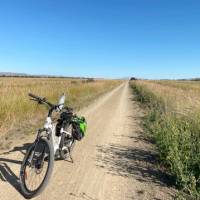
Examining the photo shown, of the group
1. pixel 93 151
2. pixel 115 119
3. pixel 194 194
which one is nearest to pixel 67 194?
pixel 194 194

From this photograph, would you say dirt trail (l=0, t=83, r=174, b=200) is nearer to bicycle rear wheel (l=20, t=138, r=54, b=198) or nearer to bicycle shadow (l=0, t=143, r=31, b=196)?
bicycle shadow (l=0, t=143, r=31, b=196)

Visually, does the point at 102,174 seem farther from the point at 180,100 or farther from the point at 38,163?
the point at 180,100

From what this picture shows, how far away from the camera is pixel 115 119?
14.4 meters

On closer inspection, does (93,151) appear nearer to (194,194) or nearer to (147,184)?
(147,184)

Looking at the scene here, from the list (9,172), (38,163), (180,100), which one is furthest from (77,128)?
(180,100)

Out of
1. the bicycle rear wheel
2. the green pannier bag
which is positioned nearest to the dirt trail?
the bicycle rear wheel

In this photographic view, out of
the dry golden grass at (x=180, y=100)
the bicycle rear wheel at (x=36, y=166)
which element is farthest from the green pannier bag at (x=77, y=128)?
the dry golden grass at (x=180, y=100)

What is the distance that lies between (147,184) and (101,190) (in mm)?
914

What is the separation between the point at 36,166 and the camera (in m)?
5.26

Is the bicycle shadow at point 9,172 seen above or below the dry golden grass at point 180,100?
below

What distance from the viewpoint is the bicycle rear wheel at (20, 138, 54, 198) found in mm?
5004

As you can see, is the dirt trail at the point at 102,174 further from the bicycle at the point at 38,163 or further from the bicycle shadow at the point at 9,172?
the bicycle at the point at 38,163

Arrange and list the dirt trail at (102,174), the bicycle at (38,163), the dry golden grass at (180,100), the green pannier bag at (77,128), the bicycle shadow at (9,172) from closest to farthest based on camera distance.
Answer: the bicycle at (38,163) → the dirt trail at (102,174) → the bicycle shadow at (9,172) → the green pannier bag at (77,128) → the dry golden grass at (180,100)

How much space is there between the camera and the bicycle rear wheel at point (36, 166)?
500 cm
